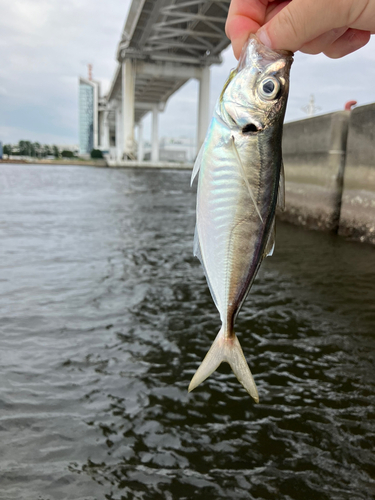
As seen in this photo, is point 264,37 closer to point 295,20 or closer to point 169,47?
point 295,20

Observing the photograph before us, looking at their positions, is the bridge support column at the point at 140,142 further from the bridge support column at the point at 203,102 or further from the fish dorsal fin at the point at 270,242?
the fish dorsal fin at the point at 270,242

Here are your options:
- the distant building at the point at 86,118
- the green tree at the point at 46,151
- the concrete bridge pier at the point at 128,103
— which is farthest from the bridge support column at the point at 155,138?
the green tree at the point at 46,151

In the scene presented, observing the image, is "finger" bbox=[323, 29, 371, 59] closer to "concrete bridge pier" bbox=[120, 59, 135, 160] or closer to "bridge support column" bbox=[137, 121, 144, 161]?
"concrete bridge pier" bbox=[120, 59, 135, 160]

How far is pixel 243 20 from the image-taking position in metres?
1.97

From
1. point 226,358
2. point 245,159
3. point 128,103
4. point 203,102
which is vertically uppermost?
point 203,102

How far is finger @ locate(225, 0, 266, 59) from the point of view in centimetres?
195

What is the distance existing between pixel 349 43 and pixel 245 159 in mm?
1041

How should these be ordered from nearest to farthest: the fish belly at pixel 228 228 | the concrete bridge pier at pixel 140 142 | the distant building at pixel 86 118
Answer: the fish belly at pixel 228 228 < the concrete bridge pier at pixel 140 142 < the distant building at pixel 86 118

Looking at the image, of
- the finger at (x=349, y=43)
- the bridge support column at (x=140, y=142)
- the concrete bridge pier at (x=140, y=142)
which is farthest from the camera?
the bridge support column at (x=140, y=142)

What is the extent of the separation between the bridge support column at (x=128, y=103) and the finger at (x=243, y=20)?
6427cm

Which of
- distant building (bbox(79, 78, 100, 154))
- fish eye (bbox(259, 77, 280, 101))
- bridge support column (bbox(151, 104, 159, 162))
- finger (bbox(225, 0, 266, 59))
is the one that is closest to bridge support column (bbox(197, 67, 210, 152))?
bridge support column (bbox(151, 104, 159, 162))

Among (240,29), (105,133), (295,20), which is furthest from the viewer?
(105,133)

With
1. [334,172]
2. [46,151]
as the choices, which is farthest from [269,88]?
[46,151]

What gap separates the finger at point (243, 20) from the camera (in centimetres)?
195
